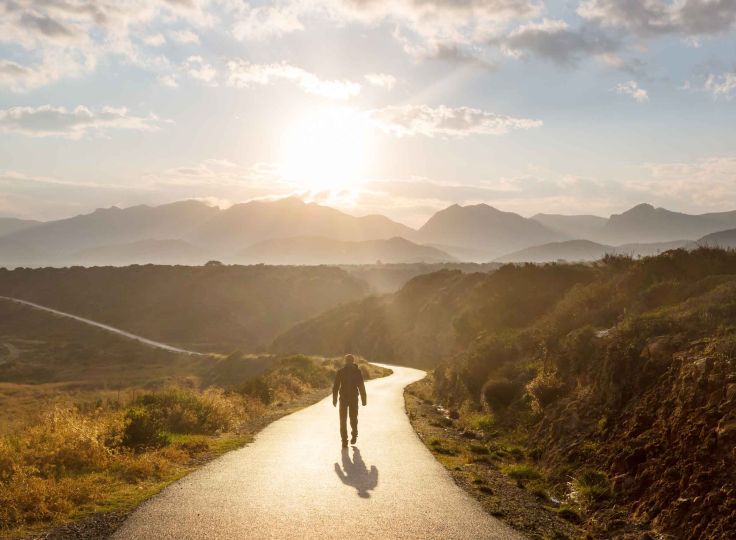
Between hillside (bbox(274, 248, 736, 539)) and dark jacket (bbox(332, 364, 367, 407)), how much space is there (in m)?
2.90

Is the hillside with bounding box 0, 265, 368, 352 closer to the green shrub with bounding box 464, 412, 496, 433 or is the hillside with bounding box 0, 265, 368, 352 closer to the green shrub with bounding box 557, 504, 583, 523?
the green shrub with bounding box 464, 412, 496, 433

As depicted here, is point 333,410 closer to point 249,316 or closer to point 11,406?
point 11,406

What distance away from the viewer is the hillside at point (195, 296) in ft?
365

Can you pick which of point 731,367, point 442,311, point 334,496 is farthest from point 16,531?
→ point 442,311

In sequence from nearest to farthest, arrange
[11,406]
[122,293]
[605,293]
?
[605,293]
[11,406]
[122,293]

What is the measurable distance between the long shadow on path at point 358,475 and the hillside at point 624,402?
3.11 meters

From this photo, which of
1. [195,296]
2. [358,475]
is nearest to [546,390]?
[358,475]

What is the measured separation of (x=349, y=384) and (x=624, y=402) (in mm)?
6767

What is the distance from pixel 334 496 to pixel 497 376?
11135 millimetres

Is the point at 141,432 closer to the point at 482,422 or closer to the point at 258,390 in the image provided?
the point at 482,422

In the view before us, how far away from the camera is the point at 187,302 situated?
122 metres

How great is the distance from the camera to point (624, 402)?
37.9ft

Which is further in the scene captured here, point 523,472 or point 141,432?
point 141,432

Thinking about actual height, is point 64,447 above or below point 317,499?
above
